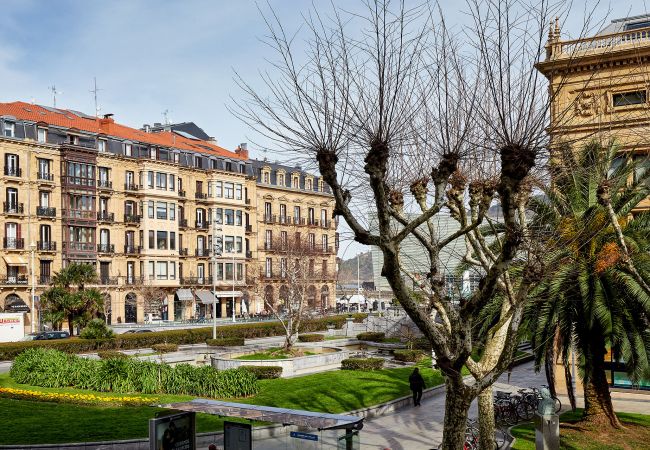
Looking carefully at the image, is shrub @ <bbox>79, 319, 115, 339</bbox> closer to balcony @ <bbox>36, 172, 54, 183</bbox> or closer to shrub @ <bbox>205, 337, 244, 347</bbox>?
shrub @ <bbox>205, 337, 244, 347</bbox>

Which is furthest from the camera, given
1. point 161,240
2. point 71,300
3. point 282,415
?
point 161,240

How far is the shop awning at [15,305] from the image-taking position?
55.9 meters

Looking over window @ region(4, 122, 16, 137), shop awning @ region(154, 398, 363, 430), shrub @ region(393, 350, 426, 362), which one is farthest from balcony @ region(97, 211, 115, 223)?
shop awning @ region(154, 398, 363, 430)

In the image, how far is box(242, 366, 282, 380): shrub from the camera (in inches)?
1115

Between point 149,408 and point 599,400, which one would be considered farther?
point 149,408

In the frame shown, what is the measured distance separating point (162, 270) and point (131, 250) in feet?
12.2

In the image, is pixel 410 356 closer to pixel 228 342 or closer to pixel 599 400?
pixel 228 342

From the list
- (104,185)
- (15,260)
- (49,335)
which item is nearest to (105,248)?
(104,185)

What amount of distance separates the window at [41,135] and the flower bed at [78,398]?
3803 centimetres

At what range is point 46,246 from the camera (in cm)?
5819

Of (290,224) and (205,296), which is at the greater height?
(290,224)

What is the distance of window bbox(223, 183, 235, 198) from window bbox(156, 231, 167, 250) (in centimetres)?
912

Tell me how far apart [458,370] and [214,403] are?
6.30 m

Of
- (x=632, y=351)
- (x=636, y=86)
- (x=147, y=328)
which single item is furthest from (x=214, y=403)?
(x=147, y=328)
